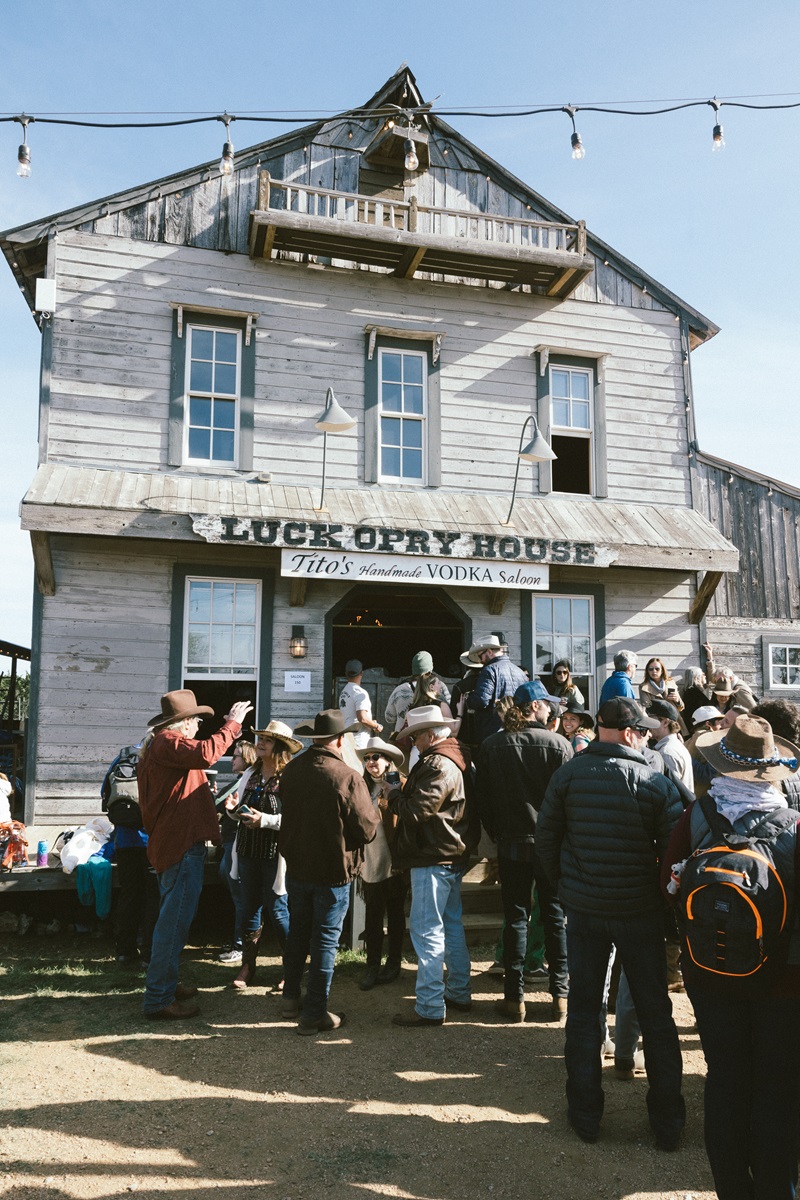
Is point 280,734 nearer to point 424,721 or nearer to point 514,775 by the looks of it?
point 424,721

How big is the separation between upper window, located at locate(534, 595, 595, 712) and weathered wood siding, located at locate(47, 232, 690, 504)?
1.51 meters

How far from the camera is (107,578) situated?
31.1 ft

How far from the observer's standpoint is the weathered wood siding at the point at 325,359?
385 inches

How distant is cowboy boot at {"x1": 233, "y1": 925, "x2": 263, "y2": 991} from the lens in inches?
243

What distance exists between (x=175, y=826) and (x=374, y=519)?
197 inches

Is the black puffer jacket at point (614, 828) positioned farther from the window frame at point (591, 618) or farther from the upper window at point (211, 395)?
the upper window at point (211, 395)

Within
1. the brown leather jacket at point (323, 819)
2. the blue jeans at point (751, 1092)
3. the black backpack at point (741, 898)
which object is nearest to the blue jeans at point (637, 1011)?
the blue jeans at point (751, 1092)

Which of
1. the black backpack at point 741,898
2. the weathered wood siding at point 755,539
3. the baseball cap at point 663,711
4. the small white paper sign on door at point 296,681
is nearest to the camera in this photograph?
the black backpack at point 741,898

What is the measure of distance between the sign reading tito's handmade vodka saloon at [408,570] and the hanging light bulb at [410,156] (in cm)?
452

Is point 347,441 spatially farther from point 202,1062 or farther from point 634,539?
point 202,1062

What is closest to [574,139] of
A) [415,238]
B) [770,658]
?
[415,238]

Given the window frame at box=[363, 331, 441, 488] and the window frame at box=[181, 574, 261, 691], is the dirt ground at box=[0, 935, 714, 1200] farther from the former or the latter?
the window frame at box=[363, 331, 441, 488]

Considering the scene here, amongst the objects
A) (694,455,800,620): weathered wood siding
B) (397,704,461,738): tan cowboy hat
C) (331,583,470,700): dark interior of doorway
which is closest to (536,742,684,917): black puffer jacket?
(397,704,461,738): tan cowboy hat

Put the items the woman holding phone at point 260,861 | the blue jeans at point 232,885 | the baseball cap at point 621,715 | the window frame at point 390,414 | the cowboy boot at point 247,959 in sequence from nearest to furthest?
the baseball cap at point 621,715, the woman holding phone at point 260,861, the cowboy boot at point 247,959, the blue jeans at point 232,885, the window frame at point 390,414
